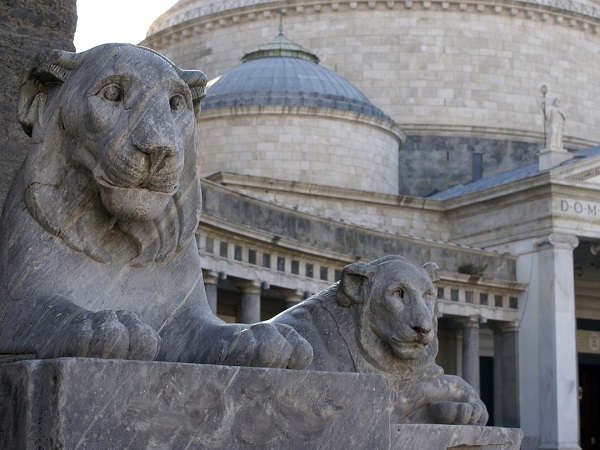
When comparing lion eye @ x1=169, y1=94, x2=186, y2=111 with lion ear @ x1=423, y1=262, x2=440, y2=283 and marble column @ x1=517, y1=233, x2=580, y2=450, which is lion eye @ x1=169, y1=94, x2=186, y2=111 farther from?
marble column @ x1=517, y1=233, x2=580, y2=450

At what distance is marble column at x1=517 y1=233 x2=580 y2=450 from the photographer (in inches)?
1340

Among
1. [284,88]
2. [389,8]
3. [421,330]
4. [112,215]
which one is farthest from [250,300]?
[112,215]

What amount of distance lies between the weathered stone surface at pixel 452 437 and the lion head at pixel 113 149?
1072 mm

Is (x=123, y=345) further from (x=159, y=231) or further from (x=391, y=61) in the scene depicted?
(x=391, y=61)

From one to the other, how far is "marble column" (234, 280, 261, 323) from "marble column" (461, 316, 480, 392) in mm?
8470

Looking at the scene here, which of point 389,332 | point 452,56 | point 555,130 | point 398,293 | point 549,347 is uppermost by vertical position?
point 452,56

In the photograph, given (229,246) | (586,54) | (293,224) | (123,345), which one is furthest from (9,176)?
(586,54)

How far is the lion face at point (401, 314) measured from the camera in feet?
16.0

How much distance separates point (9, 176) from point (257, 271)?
2287cm

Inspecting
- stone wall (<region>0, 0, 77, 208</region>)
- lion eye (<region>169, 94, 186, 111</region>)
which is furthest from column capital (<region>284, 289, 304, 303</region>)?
lion eye (<region>169, 94, 186, 111</region>)

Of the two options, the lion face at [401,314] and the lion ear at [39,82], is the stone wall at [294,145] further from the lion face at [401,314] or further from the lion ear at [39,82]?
the lion ear at [39,82]

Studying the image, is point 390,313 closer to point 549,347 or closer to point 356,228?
point 356,228

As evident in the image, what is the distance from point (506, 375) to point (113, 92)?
3334 cm

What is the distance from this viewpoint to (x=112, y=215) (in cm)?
395
